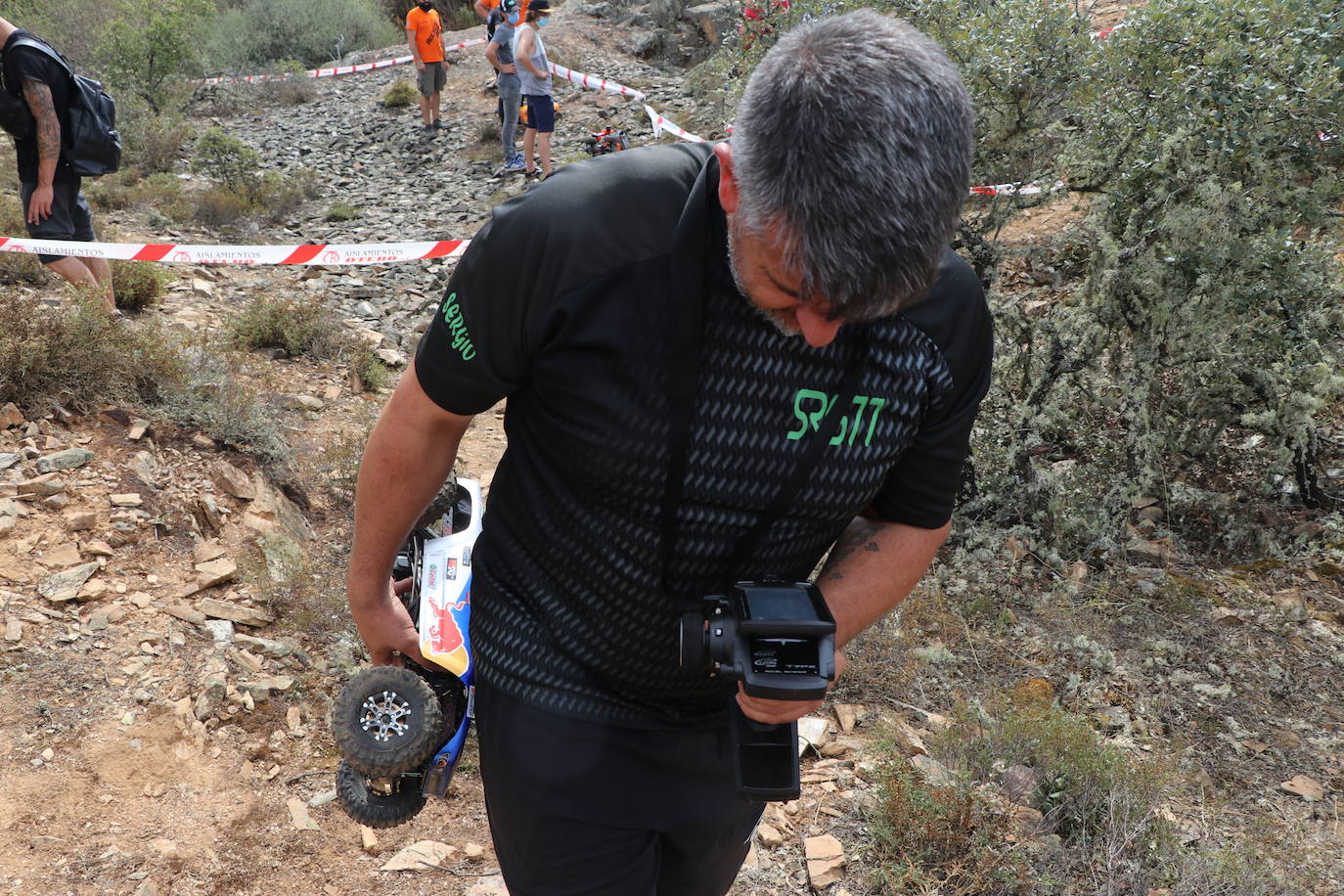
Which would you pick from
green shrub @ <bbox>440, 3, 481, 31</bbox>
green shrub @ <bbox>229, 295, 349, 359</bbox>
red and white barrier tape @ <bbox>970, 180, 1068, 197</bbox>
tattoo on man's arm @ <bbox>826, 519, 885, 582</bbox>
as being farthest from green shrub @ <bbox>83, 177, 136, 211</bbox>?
green shrub @ <bbox>440, 3, 481, 31</bbox>

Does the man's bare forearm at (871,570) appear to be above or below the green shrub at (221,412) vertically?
above

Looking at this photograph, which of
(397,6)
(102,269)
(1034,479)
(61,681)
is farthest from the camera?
(397,6)

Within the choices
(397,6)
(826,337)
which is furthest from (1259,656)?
(397,6)

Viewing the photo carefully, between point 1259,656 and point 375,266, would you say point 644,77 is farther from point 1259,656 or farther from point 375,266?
point 1259,656

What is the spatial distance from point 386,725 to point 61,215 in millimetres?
4555

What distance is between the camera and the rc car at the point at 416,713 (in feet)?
5.68

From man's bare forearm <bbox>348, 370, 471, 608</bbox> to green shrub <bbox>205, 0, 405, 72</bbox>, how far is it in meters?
20.6

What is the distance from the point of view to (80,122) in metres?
4.80

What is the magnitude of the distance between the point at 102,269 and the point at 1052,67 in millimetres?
5130

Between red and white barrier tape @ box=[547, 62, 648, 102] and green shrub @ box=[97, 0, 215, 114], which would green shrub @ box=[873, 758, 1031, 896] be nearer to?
red and white barrier tape @ box=[547, 62, 648, 102]

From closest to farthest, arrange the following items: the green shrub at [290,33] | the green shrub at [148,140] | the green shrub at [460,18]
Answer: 1. the green shrub at [148,140]
2. the green shrub at [290,33]
3. the green shrub at [460,18]

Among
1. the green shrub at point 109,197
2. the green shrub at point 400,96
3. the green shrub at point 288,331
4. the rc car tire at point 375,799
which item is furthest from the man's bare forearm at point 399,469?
the green shrub at point 400,96

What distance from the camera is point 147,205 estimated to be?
965 centimetres

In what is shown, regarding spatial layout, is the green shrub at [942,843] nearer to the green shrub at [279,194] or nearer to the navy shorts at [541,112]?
the navy shorts at [541,112]
